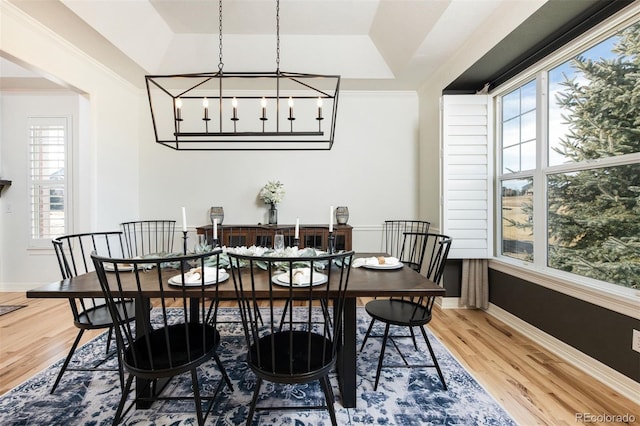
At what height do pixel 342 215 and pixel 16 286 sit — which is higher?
pixel 342 215

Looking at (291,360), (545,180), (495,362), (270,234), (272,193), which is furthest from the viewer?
(272,193)

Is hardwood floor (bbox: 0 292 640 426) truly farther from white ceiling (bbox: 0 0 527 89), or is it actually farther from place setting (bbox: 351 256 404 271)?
white ceiling (bbox: 0 0 527 89)

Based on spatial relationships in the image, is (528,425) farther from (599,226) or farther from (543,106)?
(543,106)

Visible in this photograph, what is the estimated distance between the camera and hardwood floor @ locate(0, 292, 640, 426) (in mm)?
1706

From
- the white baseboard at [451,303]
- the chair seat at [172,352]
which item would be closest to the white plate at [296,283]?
the chair seat at [172,352]

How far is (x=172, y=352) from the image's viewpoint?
57.9 inches

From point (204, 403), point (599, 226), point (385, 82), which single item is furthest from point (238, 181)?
point (599, 226)

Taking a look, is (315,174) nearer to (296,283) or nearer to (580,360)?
(296,283)

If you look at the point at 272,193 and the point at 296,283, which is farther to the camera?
the point at 272,193

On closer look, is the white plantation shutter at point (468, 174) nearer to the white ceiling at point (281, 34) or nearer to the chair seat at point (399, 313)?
the white ceiling at point (281, 34)

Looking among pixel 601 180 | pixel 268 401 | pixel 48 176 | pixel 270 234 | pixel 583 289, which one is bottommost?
pixel 268 401

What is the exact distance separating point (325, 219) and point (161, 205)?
2297 millimetres

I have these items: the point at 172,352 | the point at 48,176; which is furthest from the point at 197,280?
the point at 48,176

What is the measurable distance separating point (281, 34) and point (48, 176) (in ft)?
11.9
